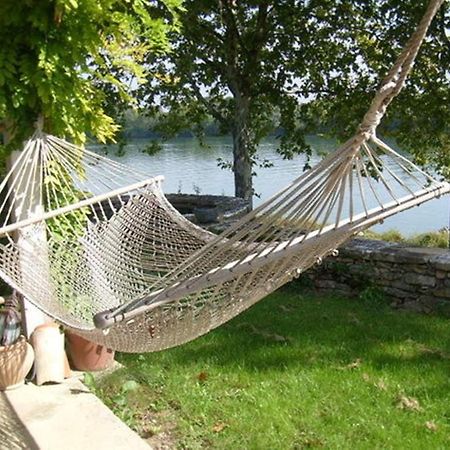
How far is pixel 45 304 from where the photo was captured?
195cm

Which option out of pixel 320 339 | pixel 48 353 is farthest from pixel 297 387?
pixel 48 353

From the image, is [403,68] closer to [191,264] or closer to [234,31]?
[191,264]

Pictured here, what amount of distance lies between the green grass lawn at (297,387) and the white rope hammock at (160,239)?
18.9 inches

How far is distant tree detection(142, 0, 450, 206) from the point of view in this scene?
598cm

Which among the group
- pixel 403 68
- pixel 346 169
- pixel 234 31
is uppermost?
pixel 234 31

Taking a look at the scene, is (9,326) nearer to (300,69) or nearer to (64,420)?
(64,420)

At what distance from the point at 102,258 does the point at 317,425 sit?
1020 mm

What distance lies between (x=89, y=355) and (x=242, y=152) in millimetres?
4065

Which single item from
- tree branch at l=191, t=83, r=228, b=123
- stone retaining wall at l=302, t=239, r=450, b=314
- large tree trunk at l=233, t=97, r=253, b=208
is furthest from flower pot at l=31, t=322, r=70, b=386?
tree branch at l=191, t=83, r=228, b=123

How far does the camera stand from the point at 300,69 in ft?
21.5

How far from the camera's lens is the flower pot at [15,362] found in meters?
2.55

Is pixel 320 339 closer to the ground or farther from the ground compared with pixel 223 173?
farther from the ground

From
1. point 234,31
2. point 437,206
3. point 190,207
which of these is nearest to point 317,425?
point 190,207

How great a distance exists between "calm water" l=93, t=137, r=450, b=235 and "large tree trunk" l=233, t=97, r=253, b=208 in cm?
73
